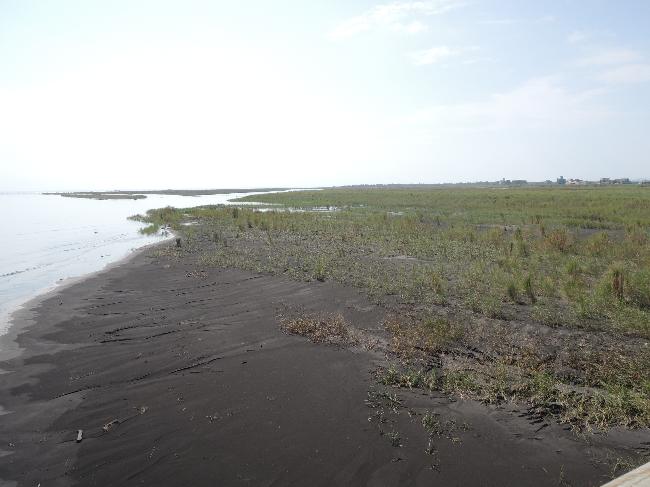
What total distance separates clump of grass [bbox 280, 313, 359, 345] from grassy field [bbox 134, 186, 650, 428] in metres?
0.15

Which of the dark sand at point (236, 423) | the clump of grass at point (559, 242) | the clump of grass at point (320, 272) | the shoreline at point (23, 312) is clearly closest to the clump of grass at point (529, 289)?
the dark sand at point (236, 423)

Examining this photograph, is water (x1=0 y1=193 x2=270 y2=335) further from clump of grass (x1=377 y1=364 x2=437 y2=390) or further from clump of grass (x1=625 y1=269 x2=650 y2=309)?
clump of grass (x1=625 y1=269 x2=650 y2=309)

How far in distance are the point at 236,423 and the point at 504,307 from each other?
23.1 feet

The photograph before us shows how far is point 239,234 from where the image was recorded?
24.7 m

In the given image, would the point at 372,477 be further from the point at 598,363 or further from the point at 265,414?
the point at 598,363

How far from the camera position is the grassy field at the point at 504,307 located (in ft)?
19.0

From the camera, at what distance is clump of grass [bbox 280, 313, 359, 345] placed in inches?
311

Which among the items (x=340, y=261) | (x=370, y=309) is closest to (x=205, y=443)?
(x=370, y=309)

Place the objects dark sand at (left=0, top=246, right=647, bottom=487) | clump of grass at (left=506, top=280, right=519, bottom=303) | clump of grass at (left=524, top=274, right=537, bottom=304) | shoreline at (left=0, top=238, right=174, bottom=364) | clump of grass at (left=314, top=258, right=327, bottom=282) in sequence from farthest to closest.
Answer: clump of grass at (left=314, top=258, right=327, bottom=282), clump of grass at (left=524, top=274, right=537, bottom=304), clump of grass at (left=506, top=280, right=519, bottom=303), shoreline at (left=0, top=238, right=174, bottom=364), dark sand at (left=0, top=246, right=647, bottom=487)

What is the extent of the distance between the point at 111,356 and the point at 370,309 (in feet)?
18.3

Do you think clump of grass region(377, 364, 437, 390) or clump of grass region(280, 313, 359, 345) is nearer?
clump of grass region(377, 364, 437, 390)

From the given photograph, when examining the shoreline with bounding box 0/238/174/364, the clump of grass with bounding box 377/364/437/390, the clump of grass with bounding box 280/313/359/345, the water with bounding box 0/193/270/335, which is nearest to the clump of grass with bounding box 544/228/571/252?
the clump of grass with bounding box 280/313/359/345

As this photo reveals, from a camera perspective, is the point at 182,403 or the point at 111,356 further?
the point at 111,356

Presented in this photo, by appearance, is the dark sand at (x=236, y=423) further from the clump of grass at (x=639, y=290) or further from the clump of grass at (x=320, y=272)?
the clump of grass at (x=639, y=290)
